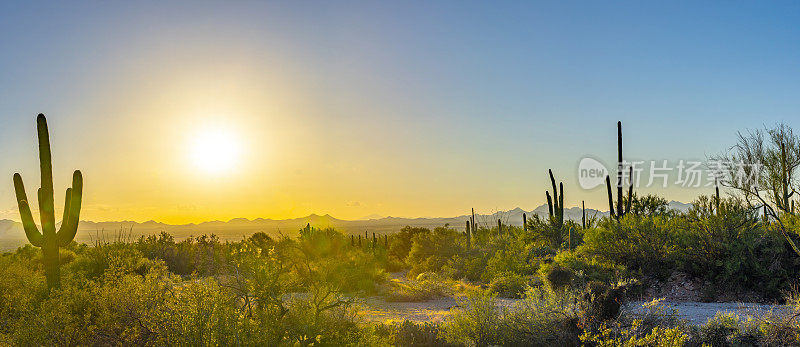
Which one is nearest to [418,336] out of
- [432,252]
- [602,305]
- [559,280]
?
[559,280]

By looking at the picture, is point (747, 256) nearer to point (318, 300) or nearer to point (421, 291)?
point (421, 291)

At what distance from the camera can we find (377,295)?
17.7 meters

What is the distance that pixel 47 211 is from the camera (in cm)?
1384

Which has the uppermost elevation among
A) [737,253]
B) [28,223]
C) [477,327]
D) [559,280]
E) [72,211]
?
[72,211]

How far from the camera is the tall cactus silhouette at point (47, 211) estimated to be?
13172 millimetres

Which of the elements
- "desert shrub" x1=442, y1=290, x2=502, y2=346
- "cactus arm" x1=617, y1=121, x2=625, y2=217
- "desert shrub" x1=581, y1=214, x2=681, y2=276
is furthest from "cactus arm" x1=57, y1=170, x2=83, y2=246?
"cactus arm" x1=617, y1=121, x2=625, y2=217

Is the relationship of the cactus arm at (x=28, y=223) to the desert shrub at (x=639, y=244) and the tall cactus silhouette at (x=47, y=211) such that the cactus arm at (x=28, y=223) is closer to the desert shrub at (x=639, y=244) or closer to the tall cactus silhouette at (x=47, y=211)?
the tall cactus silhouette at (x=47, y=211)

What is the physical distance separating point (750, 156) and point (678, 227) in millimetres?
19839

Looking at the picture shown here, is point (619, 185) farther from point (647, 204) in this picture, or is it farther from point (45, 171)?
point (45, 171)

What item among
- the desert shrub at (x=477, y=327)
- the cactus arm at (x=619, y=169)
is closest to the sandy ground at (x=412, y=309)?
the desert shrub at (x=477, y=327)

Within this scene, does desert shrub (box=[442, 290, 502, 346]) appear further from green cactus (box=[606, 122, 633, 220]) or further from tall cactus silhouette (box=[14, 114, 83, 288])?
green cactus (box=[606, 122, 633, 220])

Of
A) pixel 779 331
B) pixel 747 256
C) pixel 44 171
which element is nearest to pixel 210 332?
pixel 779 331

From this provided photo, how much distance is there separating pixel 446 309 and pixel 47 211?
35.5 feet

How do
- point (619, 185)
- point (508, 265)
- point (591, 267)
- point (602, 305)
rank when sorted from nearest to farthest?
point (602, 305) < point (591, 267) < point (508, 265) < point (619, 185)
